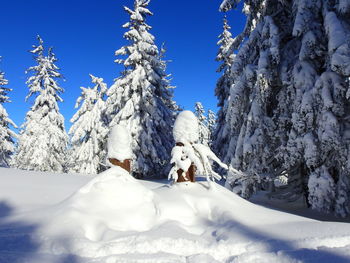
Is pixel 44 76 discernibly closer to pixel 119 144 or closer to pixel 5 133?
pixel 5 133

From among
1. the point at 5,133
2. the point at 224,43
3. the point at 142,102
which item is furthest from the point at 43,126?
the point at 224,43

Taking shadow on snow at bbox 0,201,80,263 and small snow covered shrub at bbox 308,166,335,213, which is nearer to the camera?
shadow on snow at bbox 0,201,80,263

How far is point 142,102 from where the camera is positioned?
19.0 m

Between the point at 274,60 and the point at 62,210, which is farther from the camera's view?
the point at 274,60

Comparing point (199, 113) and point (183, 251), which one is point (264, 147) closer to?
point (183, 251)

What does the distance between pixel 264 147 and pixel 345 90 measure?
2522 mm

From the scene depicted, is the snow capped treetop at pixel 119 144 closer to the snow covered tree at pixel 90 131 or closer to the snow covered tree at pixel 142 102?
the snow covered tree at pixel 142 102

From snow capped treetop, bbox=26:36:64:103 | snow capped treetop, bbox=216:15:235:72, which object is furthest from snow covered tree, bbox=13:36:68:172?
snow capped treetop, bbox=216:15:235:72

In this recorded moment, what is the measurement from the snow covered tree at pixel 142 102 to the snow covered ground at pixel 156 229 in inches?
484

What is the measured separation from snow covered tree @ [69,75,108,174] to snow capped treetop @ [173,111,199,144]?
1573 centimetres

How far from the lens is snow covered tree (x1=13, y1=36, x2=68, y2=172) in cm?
2280

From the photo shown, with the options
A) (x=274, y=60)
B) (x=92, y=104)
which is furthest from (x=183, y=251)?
(x=92, y=104)

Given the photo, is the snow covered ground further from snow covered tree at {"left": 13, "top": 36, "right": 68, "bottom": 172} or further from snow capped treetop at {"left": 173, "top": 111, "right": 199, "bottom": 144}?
snow covered tree at {"left": 13, "top": 36, "right": 68, "bottom": 172}

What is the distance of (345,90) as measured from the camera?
6.46m
